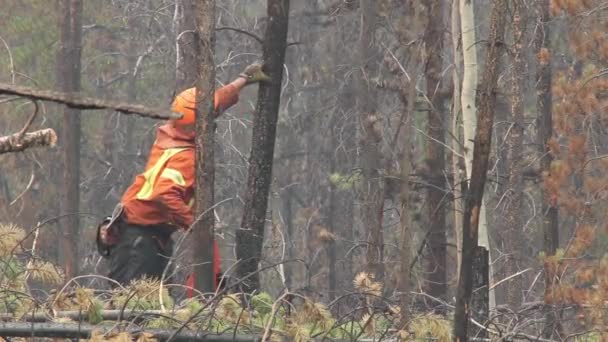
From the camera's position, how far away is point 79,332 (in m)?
6.46

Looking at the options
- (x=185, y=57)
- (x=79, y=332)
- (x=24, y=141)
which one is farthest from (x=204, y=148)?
(x=185, y=57)

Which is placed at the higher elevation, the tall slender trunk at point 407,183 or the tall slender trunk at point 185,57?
the tall slender trunk at point 185,57

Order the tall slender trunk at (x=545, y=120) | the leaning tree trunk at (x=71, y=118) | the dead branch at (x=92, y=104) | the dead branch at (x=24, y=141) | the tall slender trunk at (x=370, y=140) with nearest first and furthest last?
the dead branch at (x=92, y=104), the dead branch at (x=24, y=141), the tall slender trunk at (x=370, y=140), the tall slender trunk at (x=545, y=120), the leaning tree trunk at (x=71, y=118)

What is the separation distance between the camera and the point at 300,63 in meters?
30.7

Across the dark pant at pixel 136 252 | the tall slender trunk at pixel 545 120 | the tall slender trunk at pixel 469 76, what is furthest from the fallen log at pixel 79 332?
the tall slender trunk at pixel 545 120

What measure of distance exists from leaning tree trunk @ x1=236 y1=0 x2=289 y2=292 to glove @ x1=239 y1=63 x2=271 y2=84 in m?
0.05

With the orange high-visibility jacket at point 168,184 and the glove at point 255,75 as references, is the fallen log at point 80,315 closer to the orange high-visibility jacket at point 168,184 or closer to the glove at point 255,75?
the orange high-visibility jacket at point 168,184

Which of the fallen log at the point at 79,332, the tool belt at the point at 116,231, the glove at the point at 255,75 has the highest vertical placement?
the glove at the point at 255,75

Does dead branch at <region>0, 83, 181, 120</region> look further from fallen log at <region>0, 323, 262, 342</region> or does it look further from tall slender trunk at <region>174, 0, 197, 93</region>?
tall slender trunk at <region>174, 0, 197, 93</region>

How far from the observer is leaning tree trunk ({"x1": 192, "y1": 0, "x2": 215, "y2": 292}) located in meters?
8.95

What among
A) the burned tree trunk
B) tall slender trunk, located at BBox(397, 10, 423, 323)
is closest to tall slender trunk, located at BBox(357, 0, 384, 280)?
the burned tree trunk

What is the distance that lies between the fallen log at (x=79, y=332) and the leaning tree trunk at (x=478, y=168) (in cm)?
133

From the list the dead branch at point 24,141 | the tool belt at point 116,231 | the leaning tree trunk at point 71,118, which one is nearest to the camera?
the dead branch at point 24,141

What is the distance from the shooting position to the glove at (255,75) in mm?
9906
